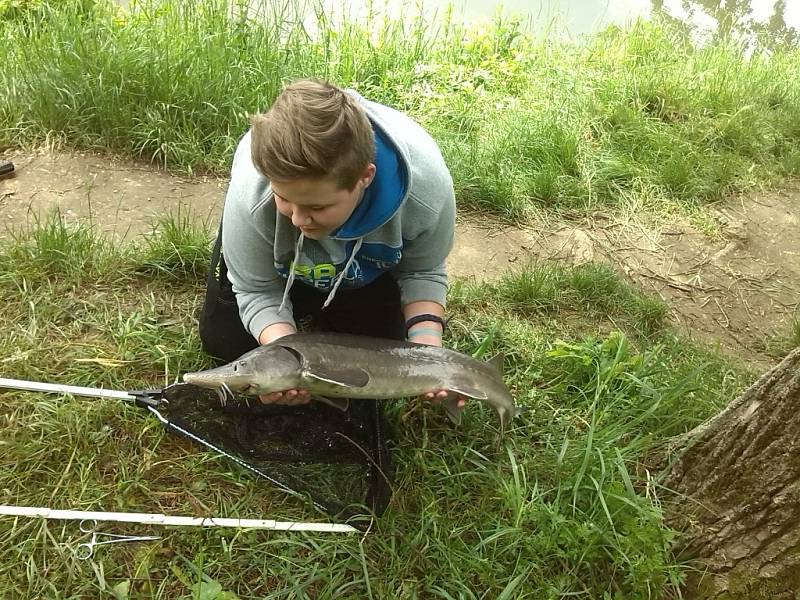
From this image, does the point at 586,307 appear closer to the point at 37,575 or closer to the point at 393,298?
the point at 393,298

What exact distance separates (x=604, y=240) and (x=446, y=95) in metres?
1.63

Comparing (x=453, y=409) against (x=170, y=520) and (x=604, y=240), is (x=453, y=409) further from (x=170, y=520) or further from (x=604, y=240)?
(x=604, y=240)

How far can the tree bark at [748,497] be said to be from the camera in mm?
1771

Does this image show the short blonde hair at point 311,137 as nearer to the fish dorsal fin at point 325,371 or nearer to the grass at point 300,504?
the fish dorsal fin at point 325,371

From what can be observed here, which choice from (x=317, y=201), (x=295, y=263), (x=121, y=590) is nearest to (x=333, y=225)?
(x=317, y=201)

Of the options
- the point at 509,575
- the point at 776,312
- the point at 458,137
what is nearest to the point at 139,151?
the point at 458,137

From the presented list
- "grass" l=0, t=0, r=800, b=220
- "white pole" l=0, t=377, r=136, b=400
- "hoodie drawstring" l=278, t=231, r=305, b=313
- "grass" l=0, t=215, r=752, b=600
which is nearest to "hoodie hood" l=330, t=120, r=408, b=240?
"hoodie drawstring" l=278, t=231, r=305, b=313

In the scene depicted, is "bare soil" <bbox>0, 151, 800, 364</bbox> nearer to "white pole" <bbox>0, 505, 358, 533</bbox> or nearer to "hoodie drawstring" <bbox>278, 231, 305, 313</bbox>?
"hoodie drawstring" <bbox>278, 231, 305, 313</bbox>

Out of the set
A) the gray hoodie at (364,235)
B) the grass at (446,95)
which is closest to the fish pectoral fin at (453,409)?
the gray hoodie at (364,235)

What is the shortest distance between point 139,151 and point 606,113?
3.00m

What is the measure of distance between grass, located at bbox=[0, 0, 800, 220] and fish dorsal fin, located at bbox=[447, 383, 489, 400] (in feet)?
→ 5.99

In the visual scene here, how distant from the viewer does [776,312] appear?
342 centimetres

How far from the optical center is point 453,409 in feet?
7.72

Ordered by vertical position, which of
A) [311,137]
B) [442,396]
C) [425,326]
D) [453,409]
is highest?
[311,137]
